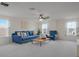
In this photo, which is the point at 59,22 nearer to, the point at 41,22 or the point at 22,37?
the point at 41,22

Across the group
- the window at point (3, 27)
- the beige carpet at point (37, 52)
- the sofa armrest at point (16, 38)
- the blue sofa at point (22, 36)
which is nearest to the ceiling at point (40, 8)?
the window at point (3, 27)

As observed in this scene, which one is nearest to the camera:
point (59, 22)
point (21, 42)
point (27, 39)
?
point (21, 42)

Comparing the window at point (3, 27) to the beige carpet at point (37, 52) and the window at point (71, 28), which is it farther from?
the window at point (71, 28)

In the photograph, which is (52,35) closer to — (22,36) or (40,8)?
(22,36)

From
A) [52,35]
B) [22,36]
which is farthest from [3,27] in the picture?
[52,35]

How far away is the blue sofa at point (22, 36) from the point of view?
18.2 feet

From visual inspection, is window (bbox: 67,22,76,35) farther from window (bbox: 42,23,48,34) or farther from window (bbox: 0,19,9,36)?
window (bbox: 0,19,9,36)

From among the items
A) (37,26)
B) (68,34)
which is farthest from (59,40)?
(37,26)

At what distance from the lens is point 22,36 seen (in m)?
5.68

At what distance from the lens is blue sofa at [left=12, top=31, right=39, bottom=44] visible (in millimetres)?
5543

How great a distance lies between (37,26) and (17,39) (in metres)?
1.44

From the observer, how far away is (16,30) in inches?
227

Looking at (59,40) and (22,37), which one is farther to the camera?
(59,40)

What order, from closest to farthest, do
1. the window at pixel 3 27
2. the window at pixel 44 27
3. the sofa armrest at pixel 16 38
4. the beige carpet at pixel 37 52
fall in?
1. the beige carpet at pixel 37 52
2. the window at pixel 3 27
3. the sofa armrest at pixel 16 38
4. the window at pixel 44 27
